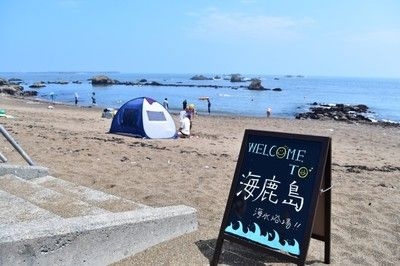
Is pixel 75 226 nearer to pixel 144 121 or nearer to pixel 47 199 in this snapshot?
pixel 47 199

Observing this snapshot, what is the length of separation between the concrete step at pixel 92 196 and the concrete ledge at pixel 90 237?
29.6 inches

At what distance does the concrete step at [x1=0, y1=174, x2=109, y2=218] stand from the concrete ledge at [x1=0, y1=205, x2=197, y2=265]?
27.7 inches

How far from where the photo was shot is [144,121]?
15.0 meters

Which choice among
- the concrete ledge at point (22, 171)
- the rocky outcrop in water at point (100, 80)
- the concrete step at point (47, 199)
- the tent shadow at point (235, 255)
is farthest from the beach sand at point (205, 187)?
the rocky outcrop in water at point (100, 80)

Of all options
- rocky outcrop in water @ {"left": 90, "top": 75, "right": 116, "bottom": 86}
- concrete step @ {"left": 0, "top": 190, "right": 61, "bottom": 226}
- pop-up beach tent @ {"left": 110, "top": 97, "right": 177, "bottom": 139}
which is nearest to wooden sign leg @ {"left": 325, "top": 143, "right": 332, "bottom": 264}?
concrete step @ {"left": 0, "top": 190, "right": 61, "bottom": 226}

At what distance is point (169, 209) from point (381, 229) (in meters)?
2.68

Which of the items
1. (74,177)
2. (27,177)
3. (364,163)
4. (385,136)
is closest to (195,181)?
(74,177)

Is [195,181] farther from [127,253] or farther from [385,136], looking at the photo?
[385,136]

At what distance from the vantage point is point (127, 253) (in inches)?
153

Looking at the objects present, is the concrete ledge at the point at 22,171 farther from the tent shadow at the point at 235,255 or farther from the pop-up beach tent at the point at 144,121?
the pop-up beach tent at the point at 144,121

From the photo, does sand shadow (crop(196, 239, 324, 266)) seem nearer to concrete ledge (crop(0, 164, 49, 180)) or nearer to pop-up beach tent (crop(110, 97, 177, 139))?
concrete ledge (crop(0, 164, 49, 180))

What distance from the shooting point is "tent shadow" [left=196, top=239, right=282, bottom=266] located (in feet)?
13.3

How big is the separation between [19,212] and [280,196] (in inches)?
97.7

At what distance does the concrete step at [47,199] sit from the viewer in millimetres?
4531
